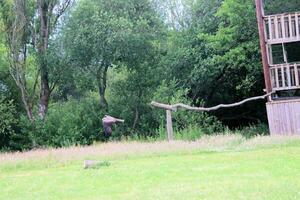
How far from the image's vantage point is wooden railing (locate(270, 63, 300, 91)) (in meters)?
19.8

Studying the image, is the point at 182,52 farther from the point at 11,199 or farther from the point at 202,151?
the point at 11,199

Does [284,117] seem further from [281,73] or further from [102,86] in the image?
[102,86]

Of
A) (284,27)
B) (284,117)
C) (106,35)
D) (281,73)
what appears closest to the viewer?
(284,117)

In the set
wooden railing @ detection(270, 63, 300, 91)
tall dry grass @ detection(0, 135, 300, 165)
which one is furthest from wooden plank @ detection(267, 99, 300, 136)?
tall dry grass @ detection(0, 135, 300, 165)

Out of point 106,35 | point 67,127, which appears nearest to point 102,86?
point 67,127

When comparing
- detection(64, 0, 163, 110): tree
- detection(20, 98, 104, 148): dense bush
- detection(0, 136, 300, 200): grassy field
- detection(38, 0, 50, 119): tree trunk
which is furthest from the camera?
detection(38, 0, 50, 119): tree trunk

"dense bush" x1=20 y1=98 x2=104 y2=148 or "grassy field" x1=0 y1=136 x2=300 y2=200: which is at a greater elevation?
"dense bush" x1=20 y1=98 x2=104 y2=148

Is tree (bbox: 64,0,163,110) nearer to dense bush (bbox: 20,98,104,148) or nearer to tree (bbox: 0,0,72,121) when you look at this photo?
dense bush (bbox: 20,98,104,148)

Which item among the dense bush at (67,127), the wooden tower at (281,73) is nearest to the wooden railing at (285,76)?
the wooden tower at (281,73)

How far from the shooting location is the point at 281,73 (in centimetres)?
2012

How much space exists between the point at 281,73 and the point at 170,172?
10549 millimetres

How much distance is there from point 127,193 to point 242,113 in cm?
2222

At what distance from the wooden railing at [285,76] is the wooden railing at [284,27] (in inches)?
41.8

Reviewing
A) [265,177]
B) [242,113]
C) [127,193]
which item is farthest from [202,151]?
[242,113]
